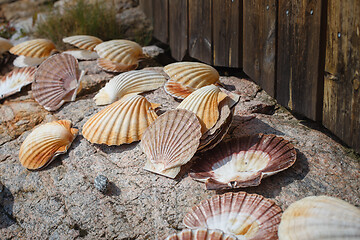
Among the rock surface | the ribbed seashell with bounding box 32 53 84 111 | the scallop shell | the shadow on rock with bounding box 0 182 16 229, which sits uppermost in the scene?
the scallop shell

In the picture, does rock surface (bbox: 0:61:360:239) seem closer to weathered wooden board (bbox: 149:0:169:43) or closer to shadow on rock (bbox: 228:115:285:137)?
shadow on rock (bbox: 228:115:285:137)

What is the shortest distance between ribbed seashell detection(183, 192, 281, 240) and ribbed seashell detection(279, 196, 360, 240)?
114 millimetres

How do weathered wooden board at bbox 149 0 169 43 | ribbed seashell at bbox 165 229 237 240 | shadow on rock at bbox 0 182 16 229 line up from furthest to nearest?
1. weathered wooden board at bbox 149 0 169 43
2. shadow on rock at bbox 0 182 16 229
3. ribbed seashell at bbox 165 229 237 240

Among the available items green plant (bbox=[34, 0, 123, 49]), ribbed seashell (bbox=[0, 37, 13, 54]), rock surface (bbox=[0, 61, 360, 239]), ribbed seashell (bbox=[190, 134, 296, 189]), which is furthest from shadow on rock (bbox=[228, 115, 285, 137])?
ribbed seashell (bbox=[0, 37, 13, 54])

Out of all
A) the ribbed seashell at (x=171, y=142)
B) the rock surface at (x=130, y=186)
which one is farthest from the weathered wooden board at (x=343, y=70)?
the ribbed seashell at (x=171, y=142)

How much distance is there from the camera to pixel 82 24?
13.7ft

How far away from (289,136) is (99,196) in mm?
1076

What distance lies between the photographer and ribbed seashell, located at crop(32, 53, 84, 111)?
289cm

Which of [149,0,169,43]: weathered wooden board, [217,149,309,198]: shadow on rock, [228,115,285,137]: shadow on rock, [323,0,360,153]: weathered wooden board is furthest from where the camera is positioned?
[149,0,169,43]: weathered wooden board

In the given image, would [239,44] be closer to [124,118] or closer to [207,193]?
[124,118]

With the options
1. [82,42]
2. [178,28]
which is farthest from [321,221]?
[82,42]

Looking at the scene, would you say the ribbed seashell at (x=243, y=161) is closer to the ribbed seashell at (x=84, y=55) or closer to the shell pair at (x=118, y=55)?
the shell pair at (x=118, y=55)

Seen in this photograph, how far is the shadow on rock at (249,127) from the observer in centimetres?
217

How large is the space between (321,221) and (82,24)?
139 inches
